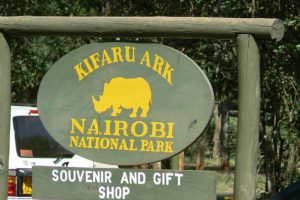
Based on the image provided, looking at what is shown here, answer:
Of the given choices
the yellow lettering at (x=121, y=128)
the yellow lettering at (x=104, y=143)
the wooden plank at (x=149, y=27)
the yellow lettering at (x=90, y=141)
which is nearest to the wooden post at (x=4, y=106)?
the wooden plank at (x=149, y=27)

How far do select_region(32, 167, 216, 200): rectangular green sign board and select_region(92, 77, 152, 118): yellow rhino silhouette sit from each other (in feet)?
1.49

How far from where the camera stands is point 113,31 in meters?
5.84

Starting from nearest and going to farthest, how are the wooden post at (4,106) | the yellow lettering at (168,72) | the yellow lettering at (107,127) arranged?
the yellow lettering at (168,72) → the yellow lettering at (107,127) → the wooden post at (4,106)

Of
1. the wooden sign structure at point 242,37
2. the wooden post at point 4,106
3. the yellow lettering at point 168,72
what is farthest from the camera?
the wooden post at point 4,106

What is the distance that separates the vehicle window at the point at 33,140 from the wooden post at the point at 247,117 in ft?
14.0

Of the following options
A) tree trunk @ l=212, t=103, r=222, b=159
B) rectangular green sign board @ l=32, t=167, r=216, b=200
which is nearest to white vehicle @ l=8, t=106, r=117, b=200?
rectangular green sign board @ l=32, t=167, r=216, b=200

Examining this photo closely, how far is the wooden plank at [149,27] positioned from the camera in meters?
5.60

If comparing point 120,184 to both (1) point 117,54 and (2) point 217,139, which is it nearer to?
(1) point 117,54

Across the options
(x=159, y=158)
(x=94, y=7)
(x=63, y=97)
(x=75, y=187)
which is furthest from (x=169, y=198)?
(x=94, y=7)

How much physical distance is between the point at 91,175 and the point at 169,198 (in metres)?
0.61

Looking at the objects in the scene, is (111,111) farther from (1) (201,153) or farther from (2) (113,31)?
(1) (201,153)

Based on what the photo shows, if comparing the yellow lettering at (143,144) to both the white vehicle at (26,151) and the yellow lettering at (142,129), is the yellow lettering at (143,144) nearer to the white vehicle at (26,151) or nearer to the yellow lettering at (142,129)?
the yellow lettering at (142,129)

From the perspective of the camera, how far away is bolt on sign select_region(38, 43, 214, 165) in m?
5.67

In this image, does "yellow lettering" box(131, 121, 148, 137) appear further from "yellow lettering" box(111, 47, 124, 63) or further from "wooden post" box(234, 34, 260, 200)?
"wooden post" box(234, 34, 260, 200)
